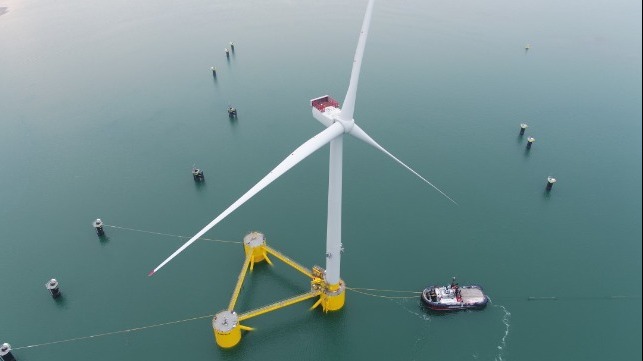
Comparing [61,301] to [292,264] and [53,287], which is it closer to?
[53,287]

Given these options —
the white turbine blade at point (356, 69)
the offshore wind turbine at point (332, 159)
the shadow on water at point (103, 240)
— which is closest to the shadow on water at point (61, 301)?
the shadow on water at point (103, 240)

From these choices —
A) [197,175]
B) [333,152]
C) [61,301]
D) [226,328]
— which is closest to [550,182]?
[333,152]

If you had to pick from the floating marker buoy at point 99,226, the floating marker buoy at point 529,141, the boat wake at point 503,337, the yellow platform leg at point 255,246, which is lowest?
the boat wake at point 503,337

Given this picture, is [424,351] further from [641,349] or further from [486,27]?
[486,27]

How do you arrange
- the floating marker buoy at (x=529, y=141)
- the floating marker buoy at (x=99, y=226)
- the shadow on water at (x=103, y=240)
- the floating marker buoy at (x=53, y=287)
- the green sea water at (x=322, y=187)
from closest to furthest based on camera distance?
the green sea water at (x=322, y=187), the floating marker buoy at (x=53, y=287), the shadow on water at (x=103, y=240), the floating marker buoy at (x=99, y=226), the floating marker buoy at (x=529, y=141)

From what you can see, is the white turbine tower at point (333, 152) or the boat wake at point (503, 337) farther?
the boat wake at point (503, 337)

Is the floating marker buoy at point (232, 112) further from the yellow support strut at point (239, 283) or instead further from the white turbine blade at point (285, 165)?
the white turbine blade at point (285, 165)
